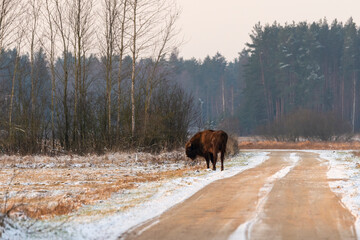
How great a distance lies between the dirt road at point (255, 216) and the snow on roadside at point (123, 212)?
1.06ft

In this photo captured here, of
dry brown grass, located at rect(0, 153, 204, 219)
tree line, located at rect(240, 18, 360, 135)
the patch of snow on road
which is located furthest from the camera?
tree line, located at rect(240, 18, 360, 135)

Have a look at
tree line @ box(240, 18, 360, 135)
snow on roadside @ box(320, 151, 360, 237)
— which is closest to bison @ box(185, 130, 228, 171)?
snow on roadside @ box(320, 151, 360, 237)

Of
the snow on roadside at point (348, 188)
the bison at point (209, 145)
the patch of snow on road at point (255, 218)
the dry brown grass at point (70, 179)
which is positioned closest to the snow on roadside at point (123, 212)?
the dry brown grass at point (70, 179)

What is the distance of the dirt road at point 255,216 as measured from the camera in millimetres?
8000

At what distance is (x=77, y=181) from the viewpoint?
17.6 metres

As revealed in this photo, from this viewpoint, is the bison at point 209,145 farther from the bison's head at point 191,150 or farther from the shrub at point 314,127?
the shrub at point 314,127

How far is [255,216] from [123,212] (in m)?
2.54

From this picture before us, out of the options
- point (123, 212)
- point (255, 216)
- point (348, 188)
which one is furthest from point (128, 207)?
point (348, 188)

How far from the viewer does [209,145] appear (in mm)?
21750

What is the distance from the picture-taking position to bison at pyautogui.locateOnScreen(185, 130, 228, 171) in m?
21.2

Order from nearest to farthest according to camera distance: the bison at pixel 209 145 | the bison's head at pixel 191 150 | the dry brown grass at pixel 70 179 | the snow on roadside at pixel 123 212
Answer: the snow on roadside at pixel 123 212, the dry brown grass at pixel 70 179, the bison at pixel 209 145, the bison's head at pixel 191 150

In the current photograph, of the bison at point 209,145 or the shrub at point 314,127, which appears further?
the shrub at point 314,127

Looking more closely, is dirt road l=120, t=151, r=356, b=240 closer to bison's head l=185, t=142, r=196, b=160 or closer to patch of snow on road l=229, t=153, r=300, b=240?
patch of snow on road l=229, t=153, r=300, b=240

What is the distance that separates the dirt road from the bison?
6.00 m
